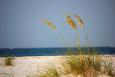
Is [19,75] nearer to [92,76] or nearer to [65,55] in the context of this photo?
[65,55]

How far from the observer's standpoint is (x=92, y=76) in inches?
164

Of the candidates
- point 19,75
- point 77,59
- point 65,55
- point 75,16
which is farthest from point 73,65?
point 19,75

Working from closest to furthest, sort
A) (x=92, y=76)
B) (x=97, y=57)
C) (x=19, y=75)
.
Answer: (x=92, y=76) → (x=97, y=57) → (x=19, y=75)

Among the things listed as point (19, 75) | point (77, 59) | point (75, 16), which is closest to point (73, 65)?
point (77, 59)

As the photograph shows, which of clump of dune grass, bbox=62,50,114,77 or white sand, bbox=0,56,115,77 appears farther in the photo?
white sand, bbox=0,56,115,77

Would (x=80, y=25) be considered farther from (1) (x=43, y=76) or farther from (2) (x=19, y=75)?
(2) (x=19, y=75)

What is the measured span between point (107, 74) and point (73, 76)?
66 cm

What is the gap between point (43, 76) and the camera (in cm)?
418

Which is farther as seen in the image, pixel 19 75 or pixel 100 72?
pixel 19 75

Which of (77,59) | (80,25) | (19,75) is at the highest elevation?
(80,25)

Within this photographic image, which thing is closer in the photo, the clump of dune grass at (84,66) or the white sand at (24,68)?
the clump of dune grass at (84,66)

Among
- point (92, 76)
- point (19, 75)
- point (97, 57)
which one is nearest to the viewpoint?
point (92, 76)

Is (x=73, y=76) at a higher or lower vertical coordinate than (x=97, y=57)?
lower

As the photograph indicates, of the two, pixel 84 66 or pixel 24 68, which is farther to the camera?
pixel 24 68
